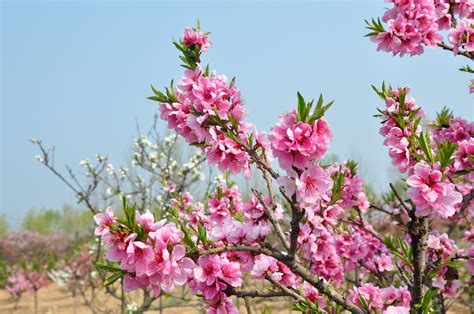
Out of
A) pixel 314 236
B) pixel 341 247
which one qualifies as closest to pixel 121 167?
pixel 341 247

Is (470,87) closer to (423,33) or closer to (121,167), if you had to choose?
(423,33)

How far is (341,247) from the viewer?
157 inches

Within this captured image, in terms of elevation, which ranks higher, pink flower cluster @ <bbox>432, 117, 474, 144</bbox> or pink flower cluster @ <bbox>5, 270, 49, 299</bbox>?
pink flower cluster @ <bbox>432, 117, 474, 144</bbox>

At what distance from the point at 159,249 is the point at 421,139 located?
1221mm

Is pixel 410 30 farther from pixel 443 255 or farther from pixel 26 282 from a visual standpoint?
pixel 26 282

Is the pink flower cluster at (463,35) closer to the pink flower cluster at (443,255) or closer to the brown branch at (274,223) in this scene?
the pink flower cluster at (443,255)

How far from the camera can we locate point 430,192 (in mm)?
1949

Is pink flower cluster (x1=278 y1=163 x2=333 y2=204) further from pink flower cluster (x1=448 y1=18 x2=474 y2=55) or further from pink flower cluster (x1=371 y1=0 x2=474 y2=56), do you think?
pink flower cluster (x1=448 y1=18 x2=474 y2=55)

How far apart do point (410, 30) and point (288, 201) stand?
1914 mm

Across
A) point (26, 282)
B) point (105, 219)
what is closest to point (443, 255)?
point (105, 219)

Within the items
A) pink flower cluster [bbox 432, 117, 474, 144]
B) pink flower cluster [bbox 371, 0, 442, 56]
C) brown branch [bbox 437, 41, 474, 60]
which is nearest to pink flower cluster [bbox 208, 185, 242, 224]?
pink flower cluster [bbox 371, 0, 442, 56]

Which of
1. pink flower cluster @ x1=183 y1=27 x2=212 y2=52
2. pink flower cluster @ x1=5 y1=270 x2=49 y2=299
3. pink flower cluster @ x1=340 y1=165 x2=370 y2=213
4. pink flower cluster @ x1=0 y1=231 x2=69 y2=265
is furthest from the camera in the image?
pink flower cluster @ x1=0 y1=231 x2=69 y2=265

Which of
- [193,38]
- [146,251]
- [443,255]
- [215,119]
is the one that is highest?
[193,38]

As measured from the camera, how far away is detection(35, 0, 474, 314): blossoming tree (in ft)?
5.57
